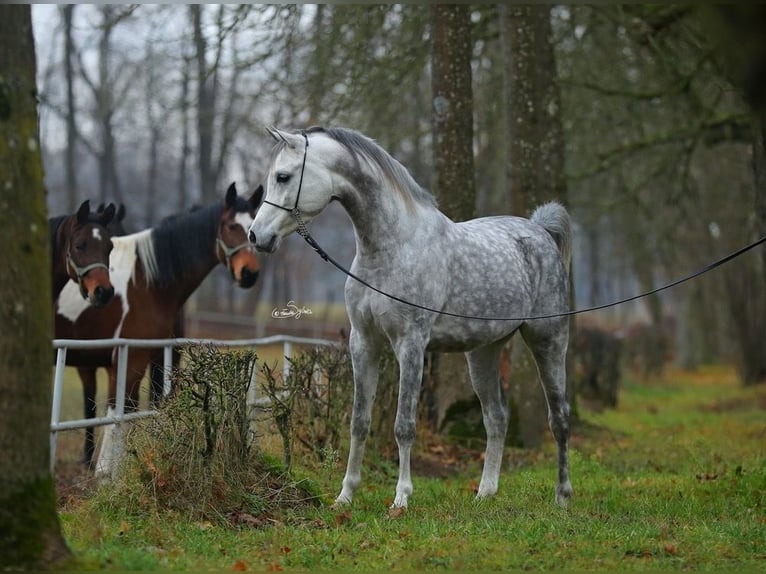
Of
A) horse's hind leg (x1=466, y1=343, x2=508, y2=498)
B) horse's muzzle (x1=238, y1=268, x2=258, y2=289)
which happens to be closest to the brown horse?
horse's muzzle (x1=238, y1=268, x2=258, y2=289)

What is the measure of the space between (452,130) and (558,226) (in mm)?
2454

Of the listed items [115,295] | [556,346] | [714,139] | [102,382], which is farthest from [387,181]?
[102,382]

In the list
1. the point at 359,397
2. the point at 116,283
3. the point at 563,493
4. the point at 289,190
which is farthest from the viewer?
the point at 116,283

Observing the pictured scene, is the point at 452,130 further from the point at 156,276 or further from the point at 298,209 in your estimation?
the point at 298,209

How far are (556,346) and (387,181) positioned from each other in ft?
6.31

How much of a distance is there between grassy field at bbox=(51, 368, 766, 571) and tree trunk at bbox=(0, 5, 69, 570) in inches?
11.7

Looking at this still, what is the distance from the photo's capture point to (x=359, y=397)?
632cm

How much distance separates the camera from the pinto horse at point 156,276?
8.41m

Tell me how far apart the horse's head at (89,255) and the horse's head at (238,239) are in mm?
1237

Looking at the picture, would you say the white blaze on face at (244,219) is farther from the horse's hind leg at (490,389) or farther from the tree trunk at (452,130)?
the horse's hind leg at (490,389)

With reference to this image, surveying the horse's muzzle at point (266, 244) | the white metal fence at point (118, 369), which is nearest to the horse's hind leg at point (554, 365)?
the white metal fence at point (118, 369)

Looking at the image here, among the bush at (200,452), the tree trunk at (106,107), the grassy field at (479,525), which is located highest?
the tree trunk at (106,107)

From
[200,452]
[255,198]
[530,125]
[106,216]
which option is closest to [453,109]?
[530,125]

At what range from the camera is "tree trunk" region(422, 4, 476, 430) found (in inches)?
386
